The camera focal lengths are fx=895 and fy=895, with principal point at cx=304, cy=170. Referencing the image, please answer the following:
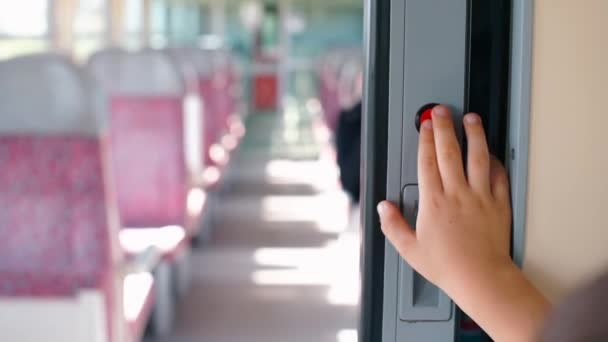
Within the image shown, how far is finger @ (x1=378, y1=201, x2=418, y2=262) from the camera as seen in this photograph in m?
0.86

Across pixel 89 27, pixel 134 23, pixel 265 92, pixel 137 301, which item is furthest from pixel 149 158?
pixel 265 92

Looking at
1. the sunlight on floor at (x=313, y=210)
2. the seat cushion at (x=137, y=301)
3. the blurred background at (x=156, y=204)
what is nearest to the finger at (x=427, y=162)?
the blurred background at (x=156, y=204)

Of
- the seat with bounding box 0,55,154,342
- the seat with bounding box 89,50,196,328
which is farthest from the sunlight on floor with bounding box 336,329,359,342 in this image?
the seat with bounding box 0,55,154,342

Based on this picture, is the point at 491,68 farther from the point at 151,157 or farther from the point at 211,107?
the point at 211,107

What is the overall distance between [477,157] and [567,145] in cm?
10

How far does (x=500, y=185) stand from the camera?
0.89 meters

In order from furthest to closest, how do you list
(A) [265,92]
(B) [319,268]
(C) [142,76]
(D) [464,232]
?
1. (A) [265,92]
2. (B) [319,268]
3. (C) [142,76]
4. (D) [464,232]

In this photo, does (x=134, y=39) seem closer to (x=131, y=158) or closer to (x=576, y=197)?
(x=131, y=158)

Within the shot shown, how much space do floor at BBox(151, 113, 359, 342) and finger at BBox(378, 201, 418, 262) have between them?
314 cm

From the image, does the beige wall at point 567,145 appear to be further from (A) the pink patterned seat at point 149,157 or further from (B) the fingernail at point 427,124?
(A) the pink patterned seat at point 149,157

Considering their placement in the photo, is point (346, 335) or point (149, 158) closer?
point (346, 335)

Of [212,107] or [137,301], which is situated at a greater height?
[212,107]

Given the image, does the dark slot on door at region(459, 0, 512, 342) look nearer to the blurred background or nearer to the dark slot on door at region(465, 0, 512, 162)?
the dark slot on door at region(465, 0, 512, 162)

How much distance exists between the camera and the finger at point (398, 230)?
86 cm
